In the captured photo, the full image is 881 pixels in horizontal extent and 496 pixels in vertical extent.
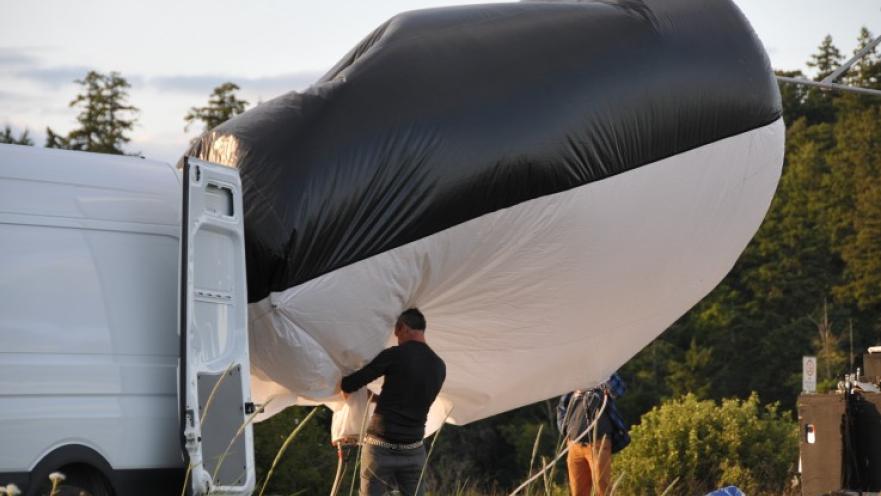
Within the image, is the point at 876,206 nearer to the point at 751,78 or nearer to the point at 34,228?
the point at 751,78

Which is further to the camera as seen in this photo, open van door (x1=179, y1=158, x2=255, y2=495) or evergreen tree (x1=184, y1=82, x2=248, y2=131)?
evergreen tree (x1=184, y1=82, x2=248, y2=131)

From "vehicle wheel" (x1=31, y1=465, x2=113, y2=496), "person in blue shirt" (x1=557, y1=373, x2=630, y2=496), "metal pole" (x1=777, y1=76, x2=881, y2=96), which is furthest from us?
"metal pole" (x1=777, y1=76, x2=881, y2=96)

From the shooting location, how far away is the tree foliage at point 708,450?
53.9 ft

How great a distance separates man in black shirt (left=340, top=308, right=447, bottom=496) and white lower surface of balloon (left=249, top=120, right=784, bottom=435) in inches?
5.2

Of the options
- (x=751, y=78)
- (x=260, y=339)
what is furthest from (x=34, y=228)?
(x=751, y=78)

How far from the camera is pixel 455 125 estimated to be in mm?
8703

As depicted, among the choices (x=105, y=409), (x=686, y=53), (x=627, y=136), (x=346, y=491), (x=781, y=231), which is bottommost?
(x=346, y=491)

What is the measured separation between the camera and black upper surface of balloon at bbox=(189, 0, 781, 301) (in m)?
8.38

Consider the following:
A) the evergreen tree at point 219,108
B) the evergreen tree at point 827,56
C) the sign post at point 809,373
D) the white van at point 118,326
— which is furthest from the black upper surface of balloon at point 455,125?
the evergreen tree at point 827,56

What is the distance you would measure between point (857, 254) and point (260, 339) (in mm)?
49143

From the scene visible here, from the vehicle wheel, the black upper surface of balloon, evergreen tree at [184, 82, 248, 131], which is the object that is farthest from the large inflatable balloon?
evergreen tree at [184, 82, 248, 131]

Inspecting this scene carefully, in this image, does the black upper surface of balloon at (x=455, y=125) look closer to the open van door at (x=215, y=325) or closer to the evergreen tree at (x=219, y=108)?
the open van door at (x=215, y=325)

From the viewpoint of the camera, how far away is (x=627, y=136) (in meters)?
9.42

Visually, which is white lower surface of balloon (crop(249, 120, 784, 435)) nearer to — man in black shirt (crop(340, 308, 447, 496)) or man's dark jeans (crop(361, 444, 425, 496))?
man in black shirt (crop(340, 308, 447, 496))
